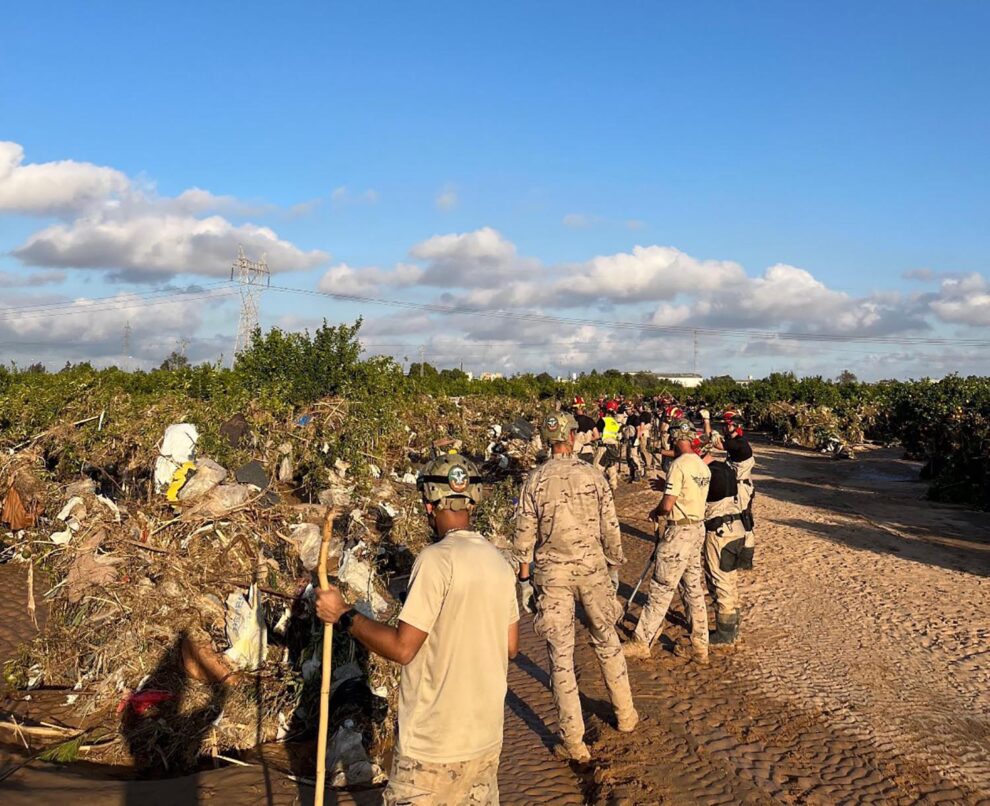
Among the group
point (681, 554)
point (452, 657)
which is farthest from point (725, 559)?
point (452, 657)

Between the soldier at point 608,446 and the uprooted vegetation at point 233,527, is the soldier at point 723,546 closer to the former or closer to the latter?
the uprooted vegetation at point 233,527

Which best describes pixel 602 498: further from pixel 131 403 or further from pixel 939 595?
pixel 131 403

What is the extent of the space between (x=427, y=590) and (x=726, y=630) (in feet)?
16.8

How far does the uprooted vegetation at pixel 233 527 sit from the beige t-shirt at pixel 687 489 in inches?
101

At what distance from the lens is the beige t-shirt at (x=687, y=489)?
6.56 m

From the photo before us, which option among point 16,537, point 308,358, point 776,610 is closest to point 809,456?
point 308,358

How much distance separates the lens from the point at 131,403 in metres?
12.2

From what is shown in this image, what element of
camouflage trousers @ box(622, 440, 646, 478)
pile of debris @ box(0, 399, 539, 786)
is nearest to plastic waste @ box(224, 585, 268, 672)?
pile of debris @ box(0, 399, 539, 786)

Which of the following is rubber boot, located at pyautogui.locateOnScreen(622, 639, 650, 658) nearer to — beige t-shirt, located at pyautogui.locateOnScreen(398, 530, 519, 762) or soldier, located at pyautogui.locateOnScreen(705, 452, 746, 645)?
soldier, located at pyautogui.locateOnScreen(705, 452, 746, 645)

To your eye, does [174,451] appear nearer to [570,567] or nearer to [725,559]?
[570,567]

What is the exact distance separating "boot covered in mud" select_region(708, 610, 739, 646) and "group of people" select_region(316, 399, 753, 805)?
0.01 meters

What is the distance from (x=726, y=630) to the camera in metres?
7.08

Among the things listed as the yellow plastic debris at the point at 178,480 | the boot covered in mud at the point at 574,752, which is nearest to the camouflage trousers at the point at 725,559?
the boot covered in mud at the point at 574,752

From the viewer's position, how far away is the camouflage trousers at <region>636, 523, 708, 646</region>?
6.54m
